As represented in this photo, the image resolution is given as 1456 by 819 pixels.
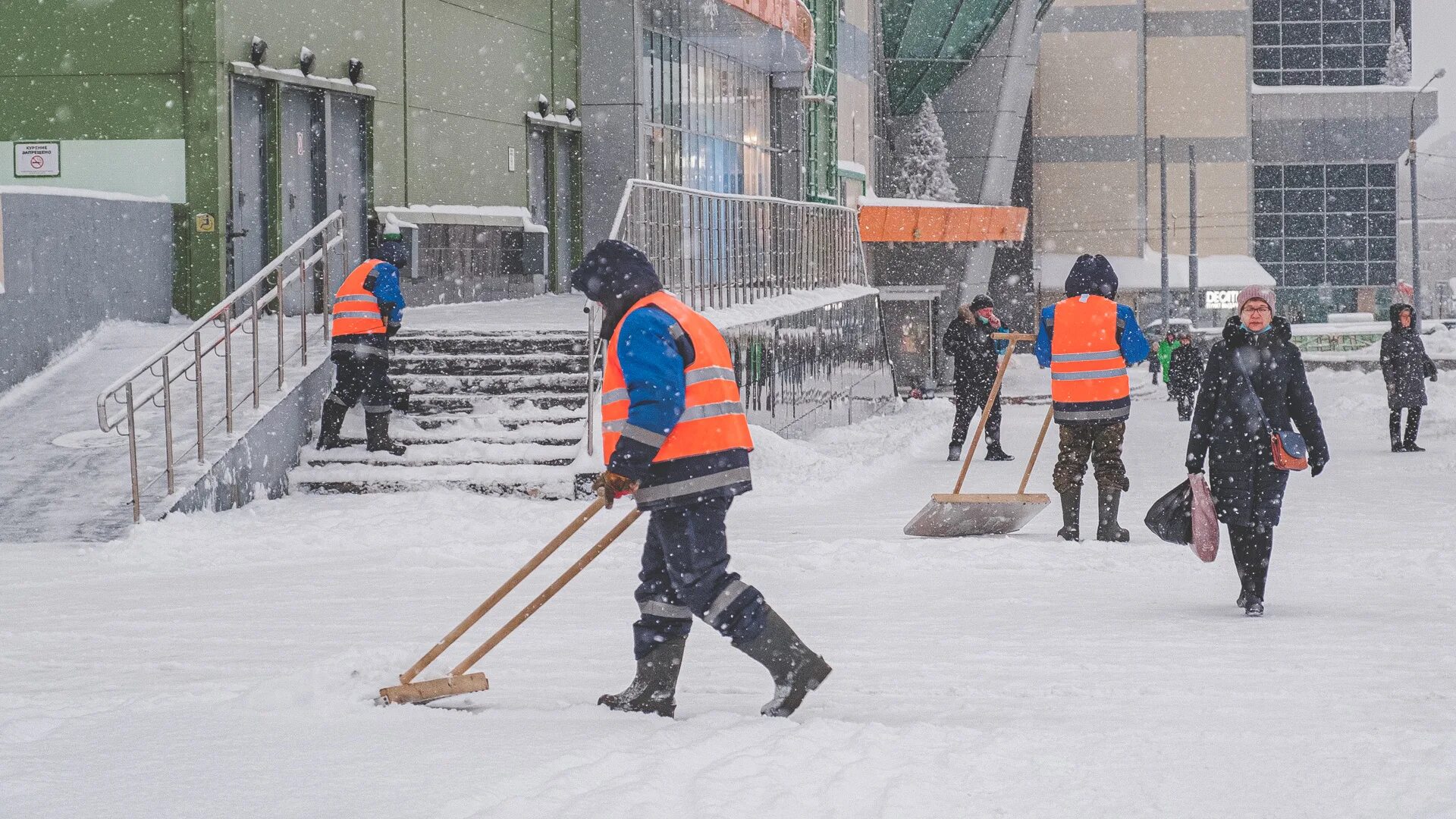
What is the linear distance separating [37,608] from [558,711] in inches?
153

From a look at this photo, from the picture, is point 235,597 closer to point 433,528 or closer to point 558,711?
point 433,528

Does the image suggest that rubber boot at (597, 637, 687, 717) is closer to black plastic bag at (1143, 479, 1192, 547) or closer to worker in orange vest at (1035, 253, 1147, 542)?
black plastic bag at (1143, 479, 1192, 547)

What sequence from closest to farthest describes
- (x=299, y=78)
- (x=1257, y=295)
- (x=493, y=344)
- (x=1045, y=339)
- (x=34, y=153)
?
(x=1257, y=295) → (x=1045, y=339) → (x=493, y=344) → (x=34, y=153) → (x=299, y=78)

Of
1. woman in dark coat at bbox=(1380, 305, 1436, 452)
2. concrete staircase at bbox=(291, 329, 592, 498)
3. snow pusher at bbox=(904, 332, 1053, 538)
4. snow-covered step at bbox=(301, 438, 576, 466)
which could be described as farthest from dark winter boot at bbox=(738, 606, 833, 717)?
woman in dark coat at bbox=(1380, 305, 1436, 452)

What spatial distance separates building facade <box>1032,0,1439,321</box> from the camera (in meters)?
65.9

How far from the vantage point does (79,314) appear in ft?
49.7

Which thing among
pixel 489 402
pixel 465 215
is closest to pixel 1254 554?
pixel 489 402

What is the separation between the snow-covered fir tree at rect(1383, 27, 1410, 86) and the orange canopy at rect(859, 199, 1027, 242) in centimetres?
3849

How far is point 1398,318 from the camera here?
707 inches

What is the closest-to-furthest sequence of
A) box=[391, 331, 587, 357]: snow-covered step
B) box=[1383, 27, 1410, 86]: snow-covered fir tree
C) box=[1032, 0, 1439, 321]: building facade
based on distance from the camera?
box=[391, 331, 587, 357]: snow-covered step → box=[1032, 0, 1439, 321]: building facade → box=[1383, 27, 1410, 86]: snow-covered fir tree

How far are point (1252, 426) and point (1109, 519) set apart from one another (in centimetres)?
294

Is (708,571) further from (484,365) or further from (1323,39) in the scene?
(1323,39)

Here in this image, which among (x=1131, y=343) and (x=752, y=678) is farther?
(x=1131, y=343)

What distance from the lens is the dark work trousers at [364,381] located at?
13.1m
